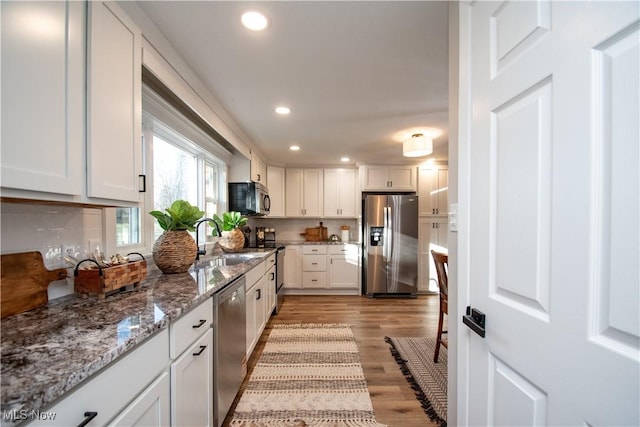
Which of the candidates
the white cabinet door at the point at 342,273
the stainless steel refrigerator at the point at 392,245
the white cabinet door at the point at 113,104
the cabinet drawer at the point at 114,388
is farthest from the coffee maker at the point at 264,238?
the cabinet drawer at the point at 114,388

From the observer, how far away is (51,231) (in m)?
1.13

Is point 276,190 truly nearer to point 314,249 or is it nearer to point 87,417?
point 314,249

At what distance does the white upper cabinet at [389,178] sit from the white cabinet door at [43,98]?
406 centimetres

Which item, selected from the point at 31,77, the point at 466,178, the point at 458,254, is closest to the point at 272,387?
the point at 458,254

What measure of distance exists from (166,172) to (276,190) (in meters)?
2.57

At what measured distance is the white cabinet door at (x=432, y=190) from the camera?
4625mm

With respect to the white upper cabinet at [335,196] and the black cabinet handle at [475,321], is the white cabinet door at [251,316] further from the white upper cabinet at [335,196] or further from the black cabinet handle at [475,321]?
the white upper cabinet at [335,196]

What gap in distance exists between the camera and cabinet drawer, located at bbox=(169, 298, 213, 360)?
1045 mm

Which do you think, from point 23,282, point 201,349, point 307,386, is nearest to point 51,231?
point 23,282

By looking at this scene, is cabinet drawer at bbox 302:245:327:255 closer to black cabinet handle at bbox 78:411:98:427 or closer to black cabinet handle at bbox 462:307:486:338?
black cabinet handle at bbox 462:307:486:338

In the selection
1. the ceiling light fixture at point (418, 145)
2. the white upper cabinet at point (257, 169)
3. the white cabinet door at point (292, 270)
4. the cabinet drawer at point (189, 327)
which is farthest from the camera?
the white cabinet door at point (292, 270)

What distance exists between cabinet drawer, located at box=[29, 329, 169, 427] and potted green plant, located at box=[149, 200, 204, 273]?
0.77 meters

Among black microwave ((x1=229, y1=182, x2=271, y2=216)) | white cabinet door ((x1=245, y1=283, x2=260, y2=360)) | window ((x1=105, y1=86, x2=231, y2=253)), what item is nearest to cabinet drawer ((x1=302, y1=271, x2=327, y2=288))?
black microwave ((x1=229, y1=182, x2=271, y2=216))

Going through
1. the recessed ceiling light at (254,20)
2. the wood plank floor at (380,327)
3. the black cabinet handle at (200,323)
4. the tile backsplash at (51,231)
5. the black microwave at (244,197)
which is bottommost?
the wood plank floor at (380,327)
